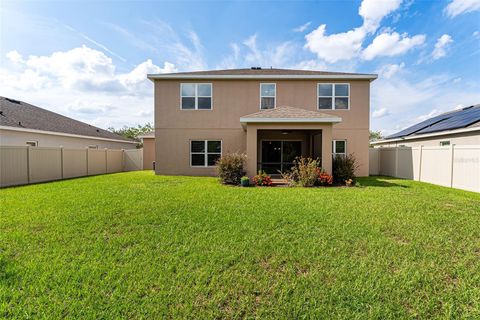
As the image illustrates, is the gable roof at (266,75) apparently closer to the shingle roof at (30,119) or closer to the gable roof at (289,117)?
the gable roof at (289,117)

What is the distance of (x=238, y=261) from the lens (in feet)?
11.7

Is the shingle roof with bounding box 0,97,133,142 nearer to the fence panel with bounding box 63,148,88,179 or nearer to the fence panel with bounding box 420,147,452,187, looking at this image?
the fence panel with bounding box 63,148,88,179

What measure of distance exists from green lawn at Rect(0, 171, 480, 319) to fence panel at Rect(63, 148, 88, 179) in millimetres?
7578

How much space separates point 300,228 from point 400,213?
304 centimetres

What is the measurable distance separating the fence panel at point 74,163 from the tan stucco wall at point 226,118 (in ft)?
15.4

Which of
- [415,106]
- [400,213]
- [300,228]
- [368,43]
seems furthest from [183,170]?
[415,106]

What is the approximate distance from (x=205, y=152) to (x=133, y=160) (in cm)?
869

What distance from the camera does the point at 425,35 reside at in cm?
1335

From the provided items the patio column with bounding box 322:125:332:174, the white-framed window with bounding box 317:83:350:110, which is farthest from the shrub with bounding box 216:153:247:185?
the white-framed window with bounding box 317:83:350:110

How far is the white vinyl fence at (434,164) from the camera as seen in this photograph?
29.8 ft

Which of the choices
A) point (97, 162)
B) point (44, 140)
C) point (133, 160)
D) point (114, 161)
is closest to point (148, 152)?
point (133, 160)

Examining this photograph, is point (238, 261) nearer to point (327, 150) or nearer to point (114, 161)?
point (327, 150)

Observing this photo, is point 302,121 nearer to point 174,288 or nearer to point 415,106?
point 174,288

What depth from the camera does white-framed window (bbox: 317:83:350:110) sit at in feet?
44.8
